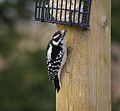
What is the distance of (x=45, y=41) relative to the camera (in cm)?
1075

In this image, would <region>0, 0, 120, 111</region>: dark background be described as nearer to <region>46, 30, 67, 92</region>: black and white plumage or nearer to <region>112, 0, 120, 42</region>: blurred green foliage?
<region>112, 0, 120, 42</region>: blurred green foliage

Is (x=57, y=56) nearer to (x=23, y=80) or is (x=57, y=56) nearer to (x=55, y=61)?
(x=55, y=61)

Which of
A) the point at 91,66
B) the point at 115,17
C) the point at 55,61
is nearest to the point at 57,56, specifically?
the point at 55,61

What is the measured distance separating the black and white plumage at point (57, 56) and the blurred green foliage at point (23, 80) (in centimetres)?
399

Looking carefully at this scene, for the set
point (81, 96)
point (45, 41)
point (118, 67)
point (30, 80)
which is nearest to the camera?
point (81, 96)

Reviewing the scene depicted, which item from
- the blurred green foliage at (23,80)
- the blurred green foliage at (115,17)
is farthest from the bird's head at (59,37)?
the blurred green foliage at (115,17)

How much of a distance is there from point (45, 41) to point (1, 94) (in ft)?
4.60

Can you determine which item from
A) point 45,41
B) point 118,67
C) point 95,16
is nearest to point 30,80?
point 45,41

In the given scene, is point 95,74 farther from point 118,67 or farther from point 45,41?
point 118,67

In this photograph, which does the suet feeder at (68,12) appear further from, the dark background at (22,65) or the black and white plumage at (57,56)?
the dark background at (22,65)

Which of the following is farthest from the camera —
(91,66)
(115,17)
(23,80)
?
(115,17)

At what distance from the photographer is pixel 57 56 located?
5.58 metres

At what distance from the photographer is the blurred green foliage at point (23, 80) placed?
382 inches

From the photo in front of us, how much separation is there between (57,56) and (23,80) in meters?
4.28
